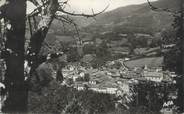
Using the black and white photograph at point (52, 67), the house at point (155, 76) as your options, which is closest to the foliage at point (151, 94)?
the black and white photograph at point (52, 67)

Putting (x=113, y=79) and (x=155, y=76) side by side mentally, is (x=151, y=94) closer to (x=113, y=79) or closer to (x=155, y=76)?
(x=155, y=76)

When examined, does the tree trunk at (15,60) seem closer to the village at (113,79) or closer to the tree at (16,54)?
the tree at (16,54)

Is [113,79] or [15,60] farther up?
[15,60]

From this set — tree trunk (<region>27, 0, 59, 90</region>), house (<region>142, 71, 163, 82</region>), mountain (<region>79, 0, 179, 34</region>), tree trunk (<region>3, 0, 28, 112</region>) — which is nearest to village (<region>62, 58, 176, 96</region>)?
house (<region>142, 71, 163, 82</region>)

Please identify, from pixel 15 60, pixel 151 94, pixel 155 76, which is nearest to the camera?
pixel 15 60

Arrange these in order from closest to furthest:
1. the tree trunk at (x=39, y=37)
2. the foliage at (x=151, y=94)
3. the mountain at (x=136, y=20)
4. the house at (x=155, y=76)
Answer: the tree trunk at (x=39, y=37) → the foliage at (x=151, y=94) → the house at (x=155, y=76) → the mountain at (x=136, y=20)

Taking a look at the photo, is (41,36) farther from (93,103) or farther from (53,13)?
(93,103)

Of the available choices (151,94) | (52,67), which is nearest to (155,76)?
(151,94)

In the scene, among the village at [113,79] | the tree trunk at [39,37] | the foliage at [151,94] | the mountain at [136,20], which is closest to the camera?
the tree trunk at [39,37]
